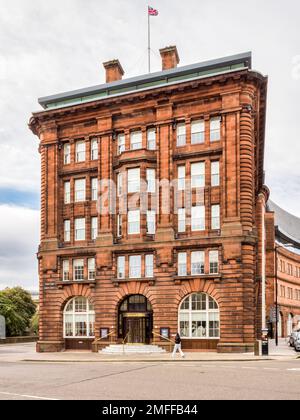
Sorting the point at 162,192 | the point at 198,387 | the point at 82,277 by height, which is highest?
the point at 162,192

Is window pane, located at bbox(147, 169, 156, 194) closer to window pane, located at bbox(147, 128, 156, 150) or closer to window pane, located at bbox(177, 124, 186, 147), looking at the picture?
window pane, located at bbox(147, 128, 156, 150)

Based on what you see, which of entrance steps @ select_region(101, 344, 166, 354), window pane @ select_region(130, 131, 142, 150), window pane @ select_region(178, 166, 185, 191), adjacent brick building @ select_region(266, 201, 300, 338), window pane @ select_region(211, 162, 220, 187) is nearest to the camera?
entrance steps @ select_region(101, 344, 166, 354)

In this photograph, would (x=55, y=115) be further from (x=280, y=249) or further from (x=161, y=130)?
(x=280, y=249)

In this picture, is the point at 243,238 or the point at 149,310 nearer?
the point at 243,238

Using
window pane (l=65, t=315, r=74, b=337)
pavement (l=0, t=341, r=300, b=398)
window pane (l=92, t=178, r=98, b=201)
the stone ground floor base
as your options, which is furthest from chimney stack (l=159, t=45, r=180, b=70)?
pavement (l=0, t=341, r=300, b=398)

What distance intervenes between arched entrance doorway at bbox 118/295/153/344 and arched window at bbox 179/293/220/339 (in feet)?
9.63

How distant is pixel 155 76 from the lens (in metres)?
49.1

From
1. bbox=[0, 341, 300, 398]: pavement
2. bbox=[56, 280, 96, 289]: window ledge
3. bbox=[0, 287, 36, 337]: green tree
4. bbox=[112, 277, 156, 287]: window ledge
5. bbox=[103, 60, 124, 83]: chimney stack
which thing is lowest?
bbox=[0, 287, 36, 337]: green tree

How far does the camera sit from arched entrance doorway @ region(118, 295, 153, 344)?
155 feet

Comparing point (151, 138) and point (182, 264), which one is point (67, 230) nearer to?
point (151, 138)

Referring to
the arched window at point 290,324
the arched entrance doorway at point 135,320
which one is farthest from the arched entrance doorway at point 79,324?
the arched window at point 290,324

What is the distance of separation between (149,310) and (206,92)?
17714mm

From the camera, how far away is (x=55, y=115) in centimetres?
5250
